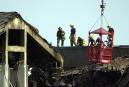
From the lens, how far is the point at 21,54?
79.2 feet

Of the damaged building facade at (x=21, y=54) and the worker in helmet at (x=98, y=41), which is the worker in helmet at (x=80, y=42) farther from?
the damaged building facade at (x=21, y=54)

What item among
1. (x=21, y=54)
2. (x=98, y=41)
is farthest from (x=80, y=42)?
(x=21, y=54)

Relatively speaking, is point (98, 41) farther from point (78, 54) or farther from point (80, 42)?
point (80, 42)

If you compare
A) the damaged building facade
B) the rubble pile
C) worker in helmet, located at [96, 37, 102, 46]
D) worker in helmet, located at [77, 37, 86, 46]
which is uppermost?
worker in helmet, located at [77, 37, 86, 46]

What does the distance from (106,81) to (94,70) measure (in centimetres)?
104

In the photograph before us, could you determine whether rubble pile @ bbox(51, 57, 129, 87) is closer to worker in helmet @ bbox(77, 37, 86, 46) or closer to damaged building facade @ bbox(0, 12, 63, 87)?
worker in helmet @ bbox(77, 37, 86, 46)

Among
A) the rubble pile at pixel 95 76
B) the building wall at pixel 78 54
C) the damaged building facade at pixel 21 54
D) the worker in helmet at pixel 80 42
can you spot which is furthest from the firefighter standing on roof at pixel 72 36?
the damaged building facade at pixel 21 54

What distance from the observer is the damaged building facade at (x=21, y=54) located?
75.9 ft

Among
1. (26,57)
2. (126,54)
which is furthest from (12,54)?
(126,54)

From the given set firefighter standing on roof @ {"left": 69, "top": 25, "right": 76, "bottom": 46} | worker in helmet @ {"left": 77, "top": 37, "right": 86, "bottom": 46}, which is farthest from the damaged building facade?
worker in helmet @ {"left": 77, "top": 37, "right": 86, "bottom": 46}

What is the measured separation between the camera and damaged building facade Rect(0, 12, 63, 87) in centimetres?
2314

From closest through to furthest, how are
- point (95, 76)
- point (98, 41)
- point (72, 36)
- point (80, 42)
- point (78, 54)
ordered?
point (98, 41), point (95, 76), point (72, 36), point (78, 54), point (80, 42)

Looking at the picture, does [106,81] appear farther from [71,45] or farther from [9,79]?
[9,79]

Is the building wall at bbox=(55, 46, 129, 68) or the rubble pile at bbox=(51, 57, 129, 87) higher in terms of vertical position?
the building wall at bbox=(55, 46, 129, 68)
